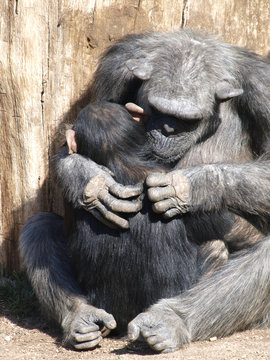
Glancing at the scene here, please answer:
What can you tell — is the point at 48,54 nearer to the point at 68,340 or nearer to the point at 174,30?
the point at 174,30

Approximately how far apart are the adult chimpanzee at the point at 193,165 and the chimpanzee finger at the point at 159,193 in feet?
0.04

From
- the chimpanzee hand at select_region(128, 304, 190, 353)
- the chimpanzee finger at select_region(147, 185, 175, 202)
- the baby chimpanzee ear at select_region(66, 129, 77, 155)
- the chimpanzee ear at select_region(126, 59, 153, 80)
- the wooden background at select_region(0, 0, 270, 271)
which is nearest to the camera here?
the chimpanzee hand at select_region(128, 304, 190, 353)

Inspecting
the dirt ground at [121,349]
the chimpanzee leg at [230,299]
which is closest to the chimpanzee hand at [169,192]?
the chimpanzee leg at [230,299]

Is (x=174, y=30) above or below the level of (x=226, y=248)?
above

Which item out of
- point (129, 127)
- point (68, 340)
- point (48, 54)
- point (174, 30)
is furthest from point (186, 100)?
point (68, 340)

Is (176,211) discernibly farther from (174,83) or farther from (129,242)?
(174,83)

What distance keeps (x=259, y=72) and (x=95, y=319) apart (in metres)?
2.55

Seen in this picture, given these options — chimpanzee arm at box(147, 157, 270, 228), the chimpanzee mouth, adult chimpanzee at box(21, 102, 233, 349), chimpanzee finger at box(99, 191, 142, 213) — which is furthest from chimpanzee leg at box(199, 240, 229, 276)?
the chimpanzee mouth

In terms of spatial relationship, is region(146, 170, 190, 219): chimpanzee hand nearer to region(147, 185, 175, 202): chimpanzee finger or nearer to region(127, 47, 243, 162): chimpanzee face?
region(147, 185, 175, 202): chimpanzee finger

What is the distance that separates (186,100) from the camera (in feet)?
20.3

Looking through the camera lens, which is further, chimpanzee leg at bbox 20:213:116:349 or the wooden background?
the wooden background

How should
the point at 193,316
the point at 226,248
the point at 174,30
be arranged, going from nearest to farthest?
1. the point at 193,316
2. the point at 226,248
3. the point at 174,30

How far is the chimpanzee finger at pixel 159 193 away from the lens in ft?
19.1

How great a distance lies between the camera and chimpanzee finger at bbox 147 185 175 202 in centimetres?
582
